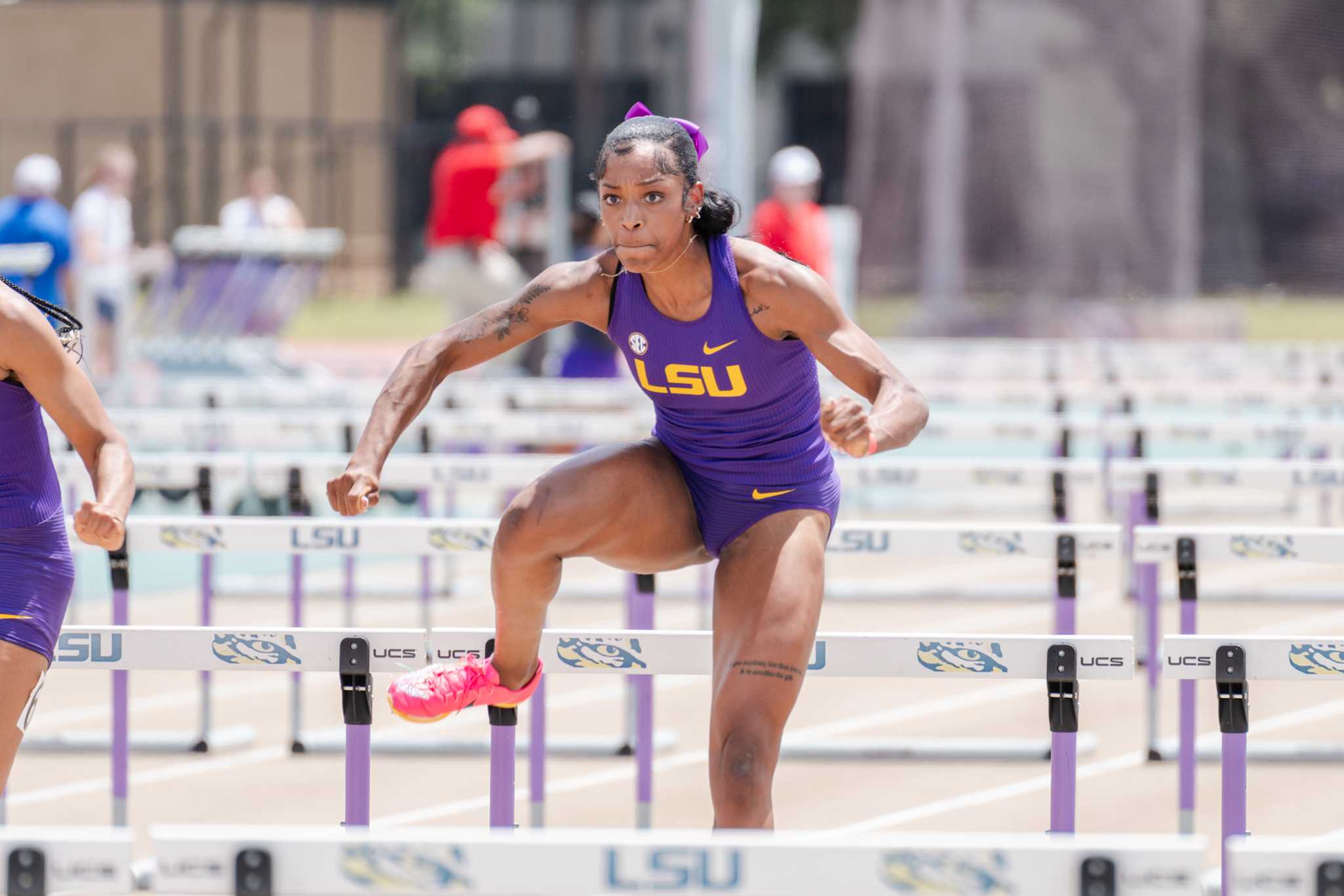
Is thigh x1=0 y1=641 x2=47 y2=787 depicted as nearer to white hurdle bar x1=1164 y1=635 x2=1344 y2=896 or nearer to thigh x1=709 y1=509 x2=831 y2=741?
thigh x1=709 y1=509 x2=831 y2=741

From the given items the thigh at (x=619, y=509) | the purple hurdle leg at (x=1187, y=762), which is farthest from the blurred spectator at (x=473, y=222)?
the thigh at (x=619, y=509)

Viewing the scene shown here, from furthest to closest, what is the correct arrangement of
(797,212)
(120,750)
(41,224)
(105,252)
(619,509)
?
(105,252), (41,224), (797,212), (120,750), (619,509)

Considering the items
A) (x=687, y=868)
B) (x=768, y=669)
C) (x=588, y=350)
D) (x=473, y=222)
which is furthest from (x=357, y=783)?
(x=473, y=222)

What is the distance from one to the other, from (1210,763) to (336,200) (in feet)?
96.8

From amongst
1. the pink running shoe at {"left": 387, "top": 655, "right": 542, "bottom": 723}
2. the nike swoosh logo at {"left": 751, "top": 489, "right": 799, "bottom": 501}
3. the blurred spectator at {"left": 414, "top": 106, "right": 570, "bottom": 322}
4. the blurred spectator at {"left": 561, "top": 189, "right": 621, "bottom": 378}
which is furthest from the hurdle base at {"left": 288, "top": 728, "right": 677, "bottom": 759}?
the blurred spectator at {"left": 414, "top": 106, "right": 570, "bottom": 322}

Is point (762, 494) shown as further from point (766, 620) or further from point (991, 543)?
point (991, 543)

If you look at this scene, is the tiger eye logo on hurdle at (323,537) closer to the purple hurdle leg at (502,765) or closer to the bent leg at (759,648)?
the purple hurdle leg at (502,765)

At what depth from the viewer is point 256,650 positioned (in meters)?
4.79

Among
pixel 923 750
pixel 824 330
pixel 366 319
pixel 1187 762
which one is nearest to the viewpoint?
pixel 824 330

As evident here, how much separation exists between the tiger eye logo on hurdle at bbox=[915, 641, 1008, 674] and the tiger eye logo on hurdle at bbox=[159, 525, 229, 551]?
2.35m

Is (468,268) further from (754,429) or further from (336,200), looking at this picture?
(336,200)

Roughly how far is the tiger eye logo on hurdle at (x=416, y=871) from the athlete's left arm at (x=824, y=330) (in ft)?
5.62

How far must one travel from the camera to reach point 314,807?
655 centimetres

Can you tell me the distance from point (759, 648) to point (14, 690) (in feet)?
5.09
